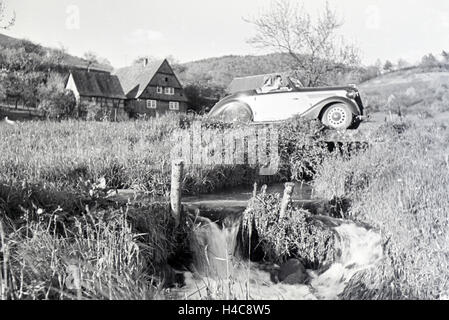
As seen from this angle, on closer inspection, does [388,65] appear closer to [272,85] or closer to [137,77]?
[272,85]

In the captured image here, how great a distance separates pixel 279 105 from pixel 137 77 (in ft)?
94.3

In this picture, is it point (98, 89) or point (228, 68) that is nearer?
point (228, 68)

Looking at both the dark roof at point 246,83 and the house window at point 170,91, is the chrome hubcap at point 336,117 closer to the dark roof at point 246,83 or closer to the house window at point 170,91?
the dark roof at point 246,83

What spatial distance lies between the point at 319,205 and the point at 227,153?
10.9 ft

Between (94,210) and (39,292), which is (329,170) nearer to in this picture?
(94,210)

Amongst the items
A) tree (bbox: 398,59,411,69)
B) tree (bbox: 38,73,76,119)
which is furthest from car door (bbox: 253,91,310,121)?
tree (bbox: 38,73,76,119)

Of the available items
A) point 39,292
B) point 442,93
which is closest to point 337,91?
point 442,93

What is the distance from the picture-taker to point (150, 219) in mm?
5582

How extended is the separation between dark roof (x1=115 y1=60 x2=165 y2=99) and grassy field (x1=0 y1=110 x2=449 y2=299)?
27.6 m

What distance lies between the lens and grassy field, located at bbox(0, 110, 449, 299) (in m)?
4.03

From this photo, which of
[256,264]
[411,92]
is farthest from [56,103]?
[256,264]

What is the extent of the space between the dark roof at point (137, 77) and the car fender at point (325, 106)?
26959 millimetres

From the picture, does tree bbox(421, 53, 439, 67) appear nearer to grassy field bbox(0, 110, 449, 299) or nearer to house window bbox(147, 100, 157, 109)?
grassy field bbox(0, 110, 449, 299)

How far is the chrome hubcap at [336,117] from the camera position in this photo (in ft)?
38.8
